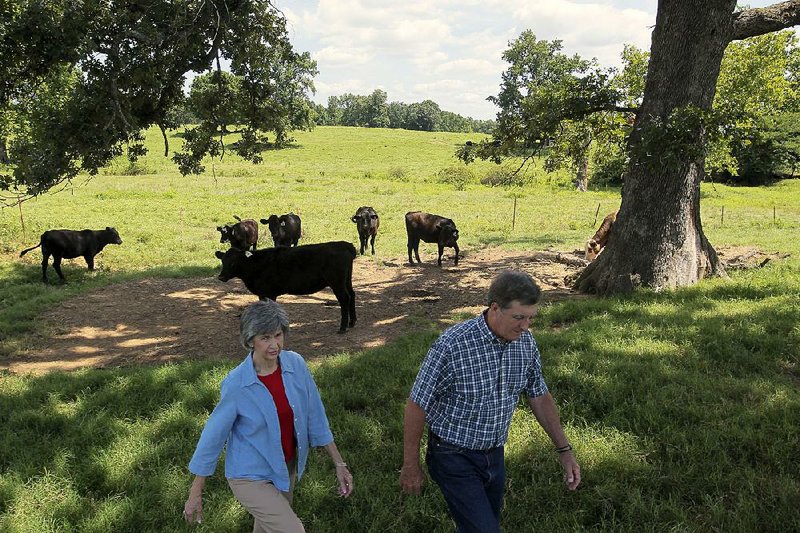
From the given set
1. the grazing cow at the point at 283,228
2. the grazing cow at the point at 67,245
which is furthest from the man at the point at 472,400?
the grazing cow at the point at 283,228

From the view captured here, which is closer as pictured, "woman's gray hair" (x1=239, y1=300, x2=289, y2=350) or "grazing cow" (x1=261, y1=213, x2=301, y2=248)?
"woman's gray hair" (x1=239, y1=300, x2=289, y2=350)

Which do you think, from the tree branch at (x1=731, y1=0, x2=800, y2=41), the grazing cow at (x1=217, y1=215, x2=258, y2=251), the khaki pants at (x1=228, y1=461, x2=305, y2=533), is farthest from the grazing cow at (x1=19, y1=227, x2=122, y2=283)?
the tree branch at (x1=731, y1=0, x2=800, y2=41)

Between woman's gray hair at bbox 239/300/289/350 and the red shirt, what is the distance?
230mm

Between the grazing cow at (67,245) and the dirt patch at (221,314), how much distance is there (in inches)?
74.9

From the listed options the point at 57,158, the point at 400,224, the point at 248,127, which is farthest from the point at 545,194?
the point at 57,158

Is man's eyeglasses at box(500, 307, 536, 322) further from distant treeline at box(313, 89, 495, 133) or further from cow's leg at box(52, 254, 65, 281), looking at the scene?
distant treeline at box(313, 89, 495, 133)

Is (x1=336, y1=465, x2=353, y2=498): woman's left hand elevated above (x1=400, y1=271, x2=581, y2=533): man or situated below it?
below

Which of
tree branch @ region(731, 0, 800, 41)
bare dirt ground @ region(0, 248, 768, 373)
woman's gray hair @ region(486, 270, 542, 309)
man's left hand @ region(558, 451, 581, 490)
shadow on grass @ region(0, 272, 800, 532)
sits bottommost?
bare dirt ground @ region(0, 248, 768, 373)

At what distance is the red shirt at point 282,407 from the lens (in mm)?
3207

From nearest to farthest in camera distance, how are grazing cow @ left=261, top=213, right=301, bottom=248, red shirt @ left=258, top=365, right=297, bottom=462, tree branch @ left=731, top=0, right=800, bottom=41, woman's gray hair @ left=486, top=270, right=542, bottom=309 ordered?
woman's gray hair @ left=486, top=270, right=542, bottom=309 → red shirt @ left=258, top=365, right=297, bottom=462 → tree branch @ left=731, top=0, right=800, bottom=41 → grazing cow @ left=261, top=213, right=301, bottom=248

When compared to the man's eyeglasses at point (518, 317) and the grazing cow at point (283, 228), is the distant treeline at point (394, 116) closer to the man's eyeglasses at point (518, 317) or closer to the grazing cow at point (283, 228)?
the grazing cow at point (283, 228)

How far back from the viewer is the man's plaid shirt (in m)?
3.02

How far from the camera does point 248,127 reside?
13.2m

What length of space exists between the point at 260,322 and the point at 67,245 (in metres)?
13.0
